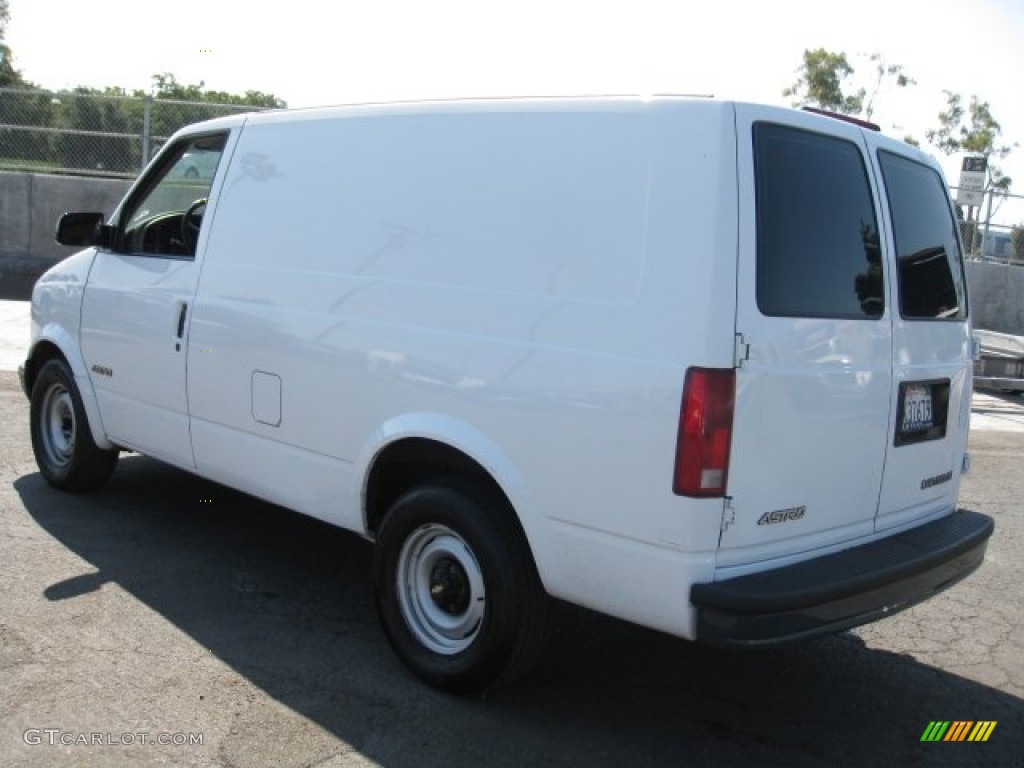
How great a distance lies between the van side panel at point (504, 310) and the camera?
3.18 metres

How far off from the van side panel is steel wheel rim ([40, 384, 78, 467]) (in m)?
1.78

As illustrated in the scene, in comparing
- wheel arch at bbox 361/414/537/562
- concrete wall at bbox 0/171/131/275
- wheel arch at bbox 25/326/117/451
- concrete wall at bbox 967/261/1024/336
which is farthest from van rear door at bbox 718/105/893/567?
concrete wall at bbox 967/261/1024/336

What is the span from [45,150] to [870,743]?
50.9 ft

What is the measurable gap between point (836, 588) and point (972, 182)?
14.0 metres

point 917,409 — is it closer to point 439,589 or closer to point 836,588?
point 836,588

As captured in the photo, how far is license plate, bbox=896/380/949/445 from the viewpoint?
379 cm

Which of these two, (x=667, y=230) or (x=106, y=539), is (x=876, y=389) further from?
(x=106, y=539)

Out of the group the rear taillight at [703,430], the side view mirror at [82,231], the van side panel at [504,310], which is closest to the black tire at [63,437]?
the side view mirror at [82,231]

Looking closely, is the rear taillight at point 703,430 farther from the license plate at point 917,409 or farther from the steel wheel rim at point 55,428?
the steel wheel rim at point 55,428

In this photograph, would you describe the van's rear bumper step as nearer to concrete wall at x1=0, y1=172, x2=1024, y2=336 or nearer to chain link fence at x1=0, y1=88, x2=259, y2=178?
chain link fence at x1=0, y1=88, x2=259, y2=178

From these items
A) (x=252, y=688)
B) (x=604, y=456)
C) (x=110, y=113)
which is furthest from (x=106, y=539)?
(x=110, y=113)

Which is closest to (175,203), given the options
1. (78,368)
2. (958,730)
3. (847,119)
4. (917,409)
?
(78,368)

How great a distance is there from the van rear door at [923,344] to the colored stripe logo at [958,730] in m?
0.77

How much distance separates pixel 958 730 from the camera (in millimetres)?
3846
